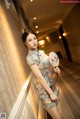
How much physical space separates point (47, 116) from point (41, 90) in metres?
2.12

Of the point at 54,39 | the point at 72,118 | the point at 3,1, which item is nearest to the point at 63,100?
the point at 72,118

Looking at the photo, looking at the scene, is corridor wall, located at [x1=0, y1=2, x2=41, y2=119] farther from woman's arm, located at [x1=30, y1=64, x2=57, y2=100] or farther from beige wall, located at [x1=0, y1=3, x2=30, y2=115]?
woman's arm, located at [x1=30, y1=64, x2=57, y2=100]

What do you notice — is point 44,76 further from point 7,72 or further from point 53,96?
point 7,72

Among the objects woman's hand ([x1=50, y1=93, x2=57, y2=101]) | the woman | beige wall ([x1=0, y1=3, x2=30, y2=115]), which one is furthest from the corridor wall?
woman's hand ([x1=50, y1=93, x2=57, y2=101])

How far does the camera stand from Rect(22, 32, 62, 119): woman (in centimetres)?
245

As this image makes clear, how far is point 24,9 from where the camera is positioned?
9859 millimetres

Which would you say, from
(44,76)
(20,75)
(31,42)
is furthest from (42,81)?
(20,75)

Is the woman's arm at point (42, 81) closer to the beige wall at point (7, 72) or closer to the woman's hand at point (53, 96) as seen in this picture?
the woman's hand at point (53, 96)

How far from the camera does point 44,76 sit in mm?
2566

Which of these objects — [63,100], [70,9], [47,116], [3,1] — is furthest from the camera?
[70,9]

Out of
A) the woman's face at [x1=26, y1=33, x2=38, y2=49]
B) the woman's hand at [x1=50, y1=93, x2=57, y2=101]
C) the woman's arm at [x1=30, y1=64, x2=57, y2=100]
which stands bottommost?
the woman's hand at [x1=50, y1=93, x2=57, y2=101]

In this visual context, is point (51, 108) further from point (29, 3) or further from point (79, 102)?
point (29, 3)

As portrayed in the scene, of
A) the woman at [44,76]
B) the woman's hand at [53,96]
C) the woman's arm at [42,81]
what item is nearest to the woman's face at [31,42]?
the woman at [44,76]

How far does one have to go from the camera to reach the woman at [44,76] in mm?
2449
